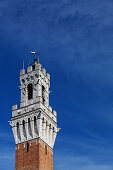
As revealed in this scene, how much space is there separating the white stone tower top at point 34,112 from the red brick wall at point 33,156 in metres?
1.06

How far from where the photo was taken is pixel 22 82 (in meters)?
53.5

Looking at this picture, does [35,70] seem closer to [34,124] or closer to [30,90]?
[30,90]

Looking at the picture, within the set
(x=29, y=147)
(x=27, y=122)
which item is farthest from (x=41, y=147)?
(x=27, y=122)

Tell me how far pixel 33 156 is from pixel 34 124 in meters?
5.17

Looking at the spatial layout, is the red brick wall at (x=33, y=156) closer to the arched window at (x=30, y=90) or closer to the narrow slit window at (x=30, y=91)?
the narrow slit window at (x=30, y=91)

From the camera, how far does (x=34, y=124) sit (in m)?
46.9

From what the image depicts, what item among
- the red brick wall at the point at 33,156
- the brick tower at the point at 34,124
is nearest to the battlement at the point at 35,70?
the brick tower at the point at 34,124

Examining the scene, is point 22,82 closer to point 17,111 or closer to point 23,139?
point 17,111

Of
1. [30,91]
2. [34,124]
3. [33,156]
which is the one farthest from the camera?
[30,91]

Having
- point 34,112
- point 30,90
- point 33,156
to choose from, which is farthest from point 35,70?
point 33,156

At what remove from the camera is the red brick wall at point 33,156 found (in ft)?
142

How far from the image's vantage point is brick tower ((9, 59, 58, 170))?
44.5 m

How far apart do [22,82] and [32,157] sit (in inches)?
581

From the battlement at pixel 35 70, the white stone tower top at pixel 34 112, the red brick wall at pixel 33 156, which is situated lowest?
the red brick wall at pixel 33 156
